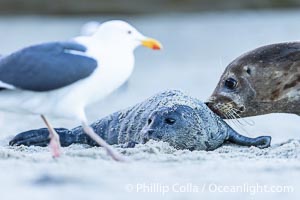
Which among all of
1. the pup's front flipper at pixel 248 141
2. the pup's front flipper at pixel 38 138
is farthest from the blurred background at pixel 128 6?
the pup's front flipper at pixel 248 141

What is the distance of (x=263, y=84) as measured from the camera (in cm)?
638

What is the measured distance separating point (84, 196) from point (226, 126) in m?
2.79

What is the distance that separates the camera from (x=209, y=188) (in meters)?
4.01

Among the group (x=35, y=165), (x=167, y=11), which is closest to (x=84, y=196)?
(x=35, y=165)

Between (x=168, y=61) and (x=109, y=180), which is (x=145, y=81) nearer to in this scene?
(x=168, y=61)

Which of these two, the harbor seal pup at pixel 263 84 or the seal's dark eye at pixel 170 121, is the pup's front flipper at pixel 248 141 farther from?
the seal's dark eye at pixel 170 121

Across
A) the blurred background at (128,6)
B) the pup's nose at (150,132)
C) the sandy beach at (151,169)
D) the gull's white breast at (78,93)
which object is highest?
the blurred background at (128,6)

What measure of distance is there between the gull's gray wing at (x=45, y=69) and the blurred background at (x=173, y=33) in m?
2.68

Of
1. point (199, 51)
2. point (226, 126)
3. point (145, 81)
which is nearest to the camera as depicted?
point (226, 126)

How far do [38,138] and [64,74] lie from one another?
2.18m

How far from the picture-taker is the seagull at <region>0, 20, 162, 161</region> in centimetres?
444

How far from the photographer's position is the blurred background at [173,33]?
31.0 feet

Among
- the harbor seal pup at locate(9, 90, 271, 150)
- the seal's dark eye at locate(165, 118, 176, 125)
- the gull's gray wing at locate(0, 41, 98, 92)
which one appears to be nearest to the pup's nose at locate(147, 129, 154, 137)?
the harbor seal pup at locate(9, 90, 271, 150)

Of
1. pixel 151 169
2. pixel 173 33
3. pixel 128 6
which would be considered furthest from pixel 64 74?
pixel 128 6
